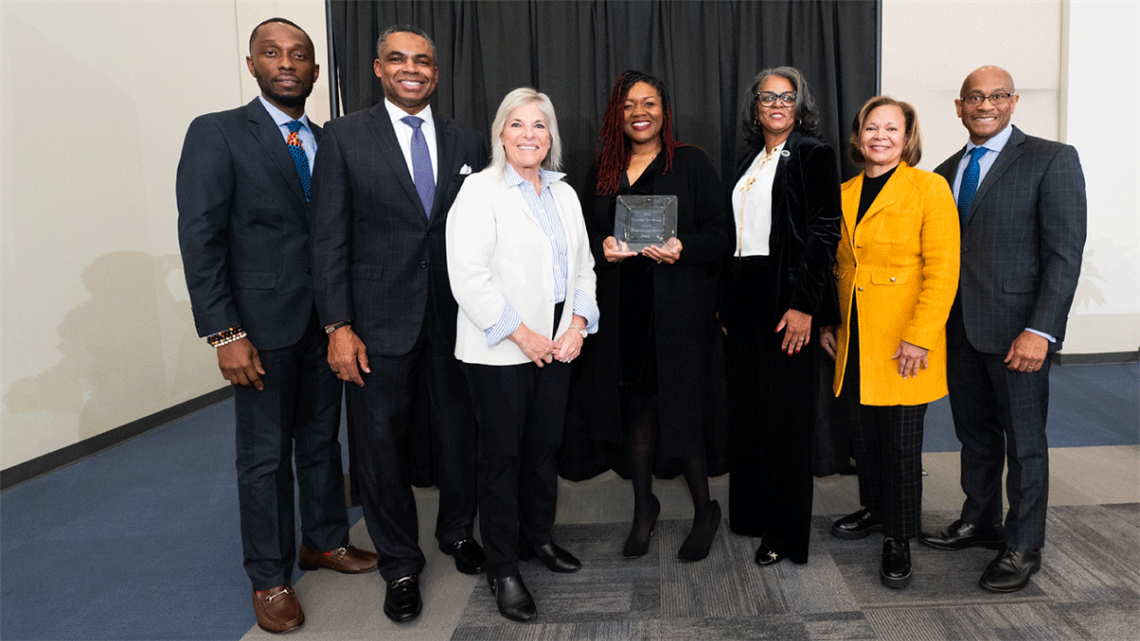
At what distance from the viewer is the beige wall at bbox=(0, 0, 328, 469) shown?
11.7 feet

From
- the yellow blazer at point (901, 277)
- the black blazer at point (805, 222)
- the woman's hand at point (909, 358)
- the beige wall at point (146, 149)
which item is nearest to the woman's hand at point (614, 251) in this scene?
the black blazer at point (805, 222)

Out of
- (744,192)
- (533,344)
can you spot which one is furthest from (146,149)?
(744,192)

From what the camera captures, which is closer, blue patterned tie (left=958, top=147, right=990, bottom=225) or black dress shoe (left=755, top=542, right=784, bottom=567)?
blue patterned tie (left=958, top=147, right=990, bottom=225)

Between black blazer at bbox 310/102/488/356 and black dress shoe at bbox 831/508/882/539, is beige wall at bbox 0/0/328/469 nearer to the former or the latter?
black blazer at bbox 310/102/488/356

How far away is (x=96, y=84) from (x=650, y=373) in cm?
406

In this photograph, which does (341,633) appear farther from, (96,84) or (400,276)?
(96,84)

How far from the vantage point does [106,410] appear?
13.6ft

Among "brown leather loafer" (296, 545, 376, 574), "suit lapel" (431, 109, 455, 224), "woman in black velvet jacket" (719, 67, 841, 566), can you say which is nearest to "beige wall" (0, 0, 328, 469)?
"brown leather loafer" (296, 545, 376, 574)

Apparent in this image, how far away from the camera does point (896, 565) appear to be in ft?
7.44

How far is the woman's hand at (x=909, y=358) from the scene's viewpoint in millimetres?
2162

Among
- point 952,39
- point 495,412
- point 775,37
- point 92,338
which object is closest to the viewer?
point 495,412

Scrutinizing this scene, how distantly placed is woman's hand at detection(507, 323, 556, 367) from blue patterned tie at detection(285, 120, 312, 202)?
877 millimetres

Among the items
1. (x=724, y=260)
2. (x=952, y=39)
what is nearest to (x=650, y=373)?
(x=724, y=260)

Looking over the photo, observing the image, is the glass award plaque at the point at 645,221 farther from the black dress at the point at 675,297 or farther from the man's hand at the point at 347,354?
the man's hand at the point at 347,354
